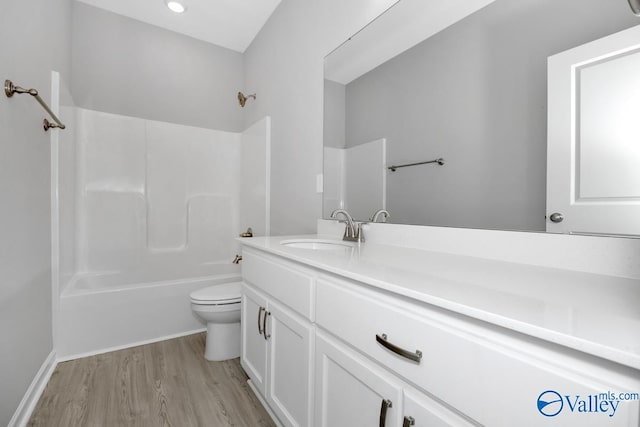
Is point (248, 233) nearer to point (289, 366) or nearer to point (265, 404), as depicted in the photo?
point (265, 404)

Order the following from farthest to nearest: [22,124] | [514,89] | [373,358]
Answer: [22,124] → [514,89] → [373,358]

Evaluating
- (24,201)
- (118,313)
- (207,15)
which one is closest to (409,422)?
(24,201)

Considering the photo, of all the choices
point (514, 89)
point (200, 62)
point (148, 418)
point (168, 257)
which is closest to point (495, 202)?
point (514, 89)

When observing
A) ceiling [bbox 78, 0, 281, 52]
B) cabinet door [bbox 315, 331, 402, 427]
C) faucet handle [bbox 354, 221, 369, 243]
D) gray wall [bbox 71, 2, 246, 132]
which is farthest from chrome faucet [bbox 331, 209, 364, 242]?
gray wall [bbox 71, 2, 246, 132]

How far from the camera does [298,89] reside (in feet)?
6.67

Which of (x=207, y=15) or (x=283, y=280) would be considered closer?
(x=283, y=280)

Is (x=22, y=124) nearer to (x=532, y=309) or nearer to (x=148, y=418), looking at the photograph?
(x=148, y=418)

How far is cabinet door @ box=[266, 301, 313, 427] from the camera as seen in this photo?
1012mm

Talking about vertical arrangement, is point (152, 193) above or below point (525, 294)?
above

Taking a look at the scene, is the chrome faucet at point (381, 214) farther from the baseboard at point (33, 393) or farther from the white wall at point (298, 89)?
the baseboard at point (33, 393)

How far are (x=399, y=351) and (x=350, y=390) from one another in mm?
274

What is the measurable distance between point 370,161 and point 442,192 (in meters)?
0.49

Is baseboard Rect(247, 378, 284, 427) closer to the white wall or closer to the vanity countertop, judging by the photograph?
the vanity countertop

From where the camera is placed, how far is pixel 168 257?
2.69 meters
